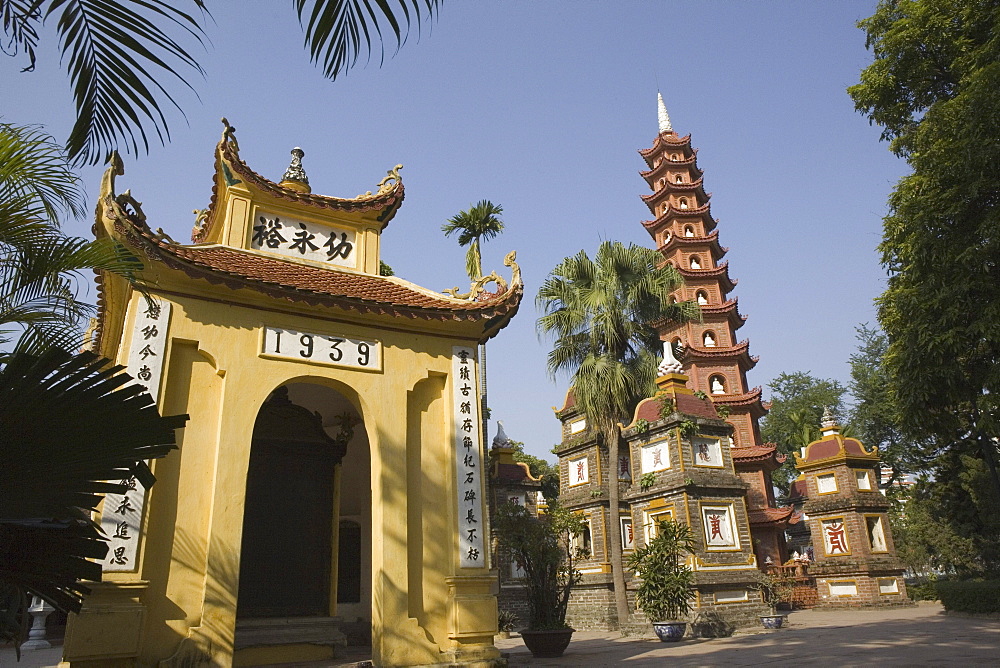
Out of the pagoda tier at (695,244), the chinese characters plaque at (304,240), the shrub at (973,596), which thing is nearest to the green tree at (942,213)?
the shrub at (973,596)

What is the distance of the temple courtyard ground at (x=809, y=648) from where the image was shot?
31.1 feet

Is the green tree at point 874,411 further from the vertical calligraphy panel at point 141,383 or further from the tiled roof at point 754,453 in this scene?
the vertical calligraphy panel at point 141,383

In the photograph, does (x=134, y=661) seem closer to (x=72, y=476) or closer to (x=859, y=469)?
(x=72, y=476)

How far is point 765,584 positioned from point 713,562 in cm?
176

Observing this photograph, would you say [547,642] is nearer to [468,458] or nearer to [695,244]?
[468,458]

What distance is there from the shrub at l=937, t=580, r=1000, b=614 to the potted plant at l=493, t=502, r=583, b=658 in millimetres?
11277

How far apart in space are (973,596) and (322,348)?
695 inches

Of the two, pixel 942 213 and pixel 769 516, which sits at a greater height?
pixel 942 213

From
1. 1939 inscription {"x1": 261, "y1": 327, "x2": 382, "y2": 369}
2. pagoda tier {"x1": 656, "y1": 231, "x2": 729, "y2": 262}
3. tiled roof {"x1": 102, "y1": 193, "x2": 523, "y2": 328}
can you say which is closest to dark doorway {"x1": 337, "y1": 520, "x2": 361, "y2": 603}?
1939 inscription {"x1": 261, "y1": 327, "x2": 382, "y2": 369}

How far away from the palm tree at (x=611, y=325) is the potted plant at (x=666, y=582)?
2205 millimetres

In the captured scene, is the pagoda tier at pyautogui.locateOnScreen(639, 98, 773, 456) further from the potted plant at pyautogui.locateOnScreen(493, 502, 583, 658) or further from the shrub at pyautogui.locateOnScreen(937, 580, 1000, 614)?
the potted plant at pyautogui.locateOnScreen(493, 502, 583, 658)

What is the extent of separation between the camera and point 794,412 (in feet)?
155

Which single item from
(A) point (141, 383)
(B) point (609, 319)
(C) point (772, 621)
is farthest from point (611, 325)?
(A) point (141, 383)

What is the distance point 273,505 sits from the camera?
32.2 feet
